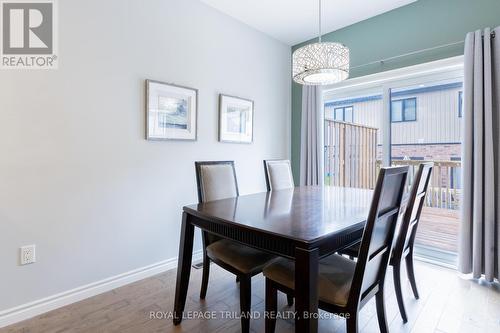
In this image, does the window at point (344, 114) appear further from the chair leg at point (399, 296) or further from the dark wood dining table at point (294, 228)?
the chair leg at point (399, 296)

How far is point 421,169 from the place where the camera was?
5.08 ft

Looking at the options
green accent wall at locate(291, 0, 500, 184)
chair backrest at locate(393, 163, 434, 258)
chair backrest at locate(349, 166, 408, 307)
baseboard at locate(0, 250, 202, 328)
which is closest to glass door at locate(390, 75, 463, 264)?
green accent wall at locate(291, 0, 500, 184)

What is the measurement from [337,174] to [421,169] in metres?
2.23

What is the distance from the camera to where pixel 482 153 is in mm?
2203

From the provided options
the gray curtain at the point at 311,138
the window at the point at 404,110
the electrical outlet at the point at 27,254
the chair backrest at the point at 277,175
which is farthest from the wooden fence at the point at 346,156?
the electrical outlet at the point at 27,254

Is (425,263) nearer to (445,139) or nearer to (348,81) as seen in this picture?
(445,139)

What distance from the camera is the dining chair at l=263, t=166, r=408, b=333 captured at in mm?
1121

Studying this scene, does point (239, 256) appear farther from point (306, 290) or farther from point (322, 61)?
point (322, 61)

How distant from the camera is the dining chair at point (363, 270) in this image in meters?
1.12

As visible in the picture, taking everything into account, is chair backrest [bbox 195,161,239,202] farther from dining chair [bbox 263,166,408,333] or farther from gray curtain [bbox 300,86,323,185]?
A: gray curtain [bbox 300,86,323,185]

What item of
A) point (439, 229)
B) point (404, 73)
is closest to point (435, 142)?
point (404, 73)

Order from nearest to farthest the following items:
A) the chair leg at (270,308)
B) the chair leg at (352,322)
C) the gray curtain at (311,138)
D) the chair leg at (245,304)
→ the chair leg at (352,322) → the chair leg at (270,308) → the chair leg at (245,304) → the gray curtain at (311,138)

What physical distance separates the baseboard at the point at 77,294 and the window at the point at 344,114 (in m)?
2.73

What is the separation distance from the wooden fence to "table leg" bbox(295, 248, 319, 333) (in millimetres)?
2776
